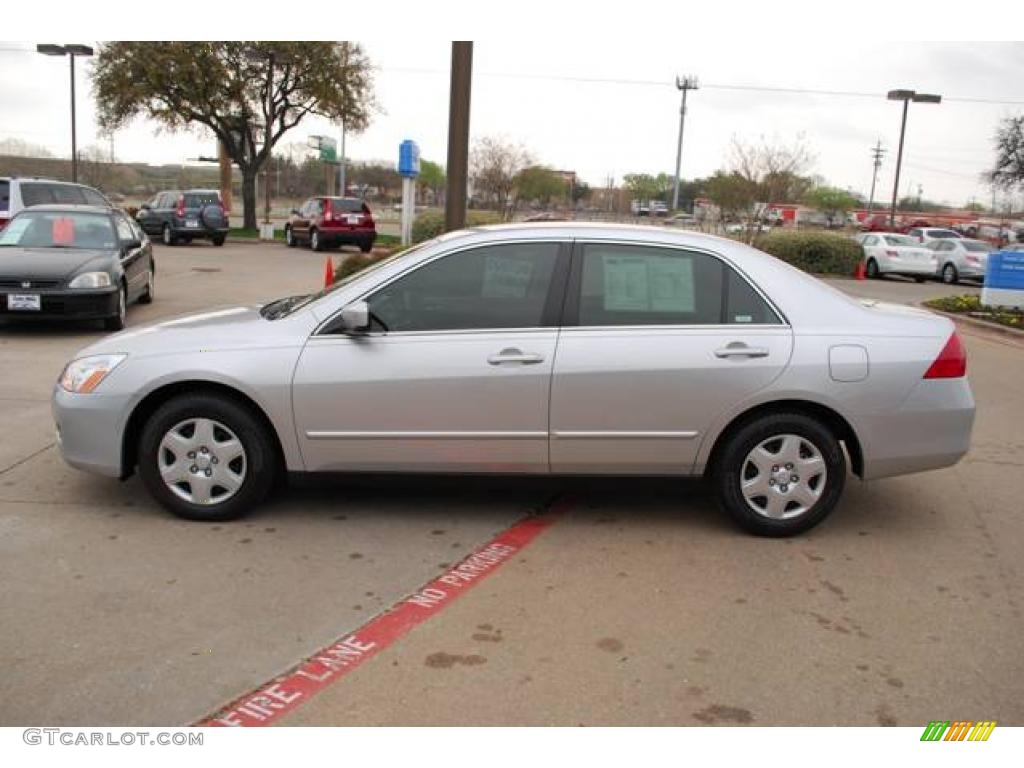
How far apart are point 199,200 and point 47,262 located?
59.1ft

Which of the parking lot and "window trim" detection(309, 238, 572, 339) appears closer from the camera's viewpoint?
the parking lot

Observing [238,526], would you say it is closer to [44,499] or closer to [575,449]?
[44,499]

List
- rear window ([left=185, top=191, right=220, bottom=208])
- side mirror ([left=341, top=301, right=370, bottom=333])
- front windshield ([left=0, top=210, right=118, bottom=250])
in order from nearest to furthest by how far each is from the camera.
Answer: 1. side mirror ([left=341, top=301, right=370, bottom=333])
2. front windshield ([left=0, top=210, right=118, bottom=250])
3. rear window ([left=185, top=191, right=220, bottom=208])

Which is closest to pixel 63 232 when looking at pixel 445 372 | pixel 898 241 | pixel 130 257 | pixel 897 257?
pixel 130 257

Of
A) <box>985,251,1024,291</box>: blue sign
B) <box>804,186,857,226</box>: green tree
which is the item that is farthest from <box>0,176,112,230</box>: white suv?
<box>804,186,857,226</box>: green tree

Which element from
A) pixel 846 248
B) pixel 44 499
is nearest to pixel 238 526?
pixel 44 499

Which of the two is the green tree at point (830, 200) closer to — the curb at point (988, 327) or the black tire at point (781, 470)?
the curb at point (988, 327)

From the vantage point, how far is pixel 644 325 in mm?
4684

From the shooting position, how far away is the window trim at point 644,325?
4672 millimetres

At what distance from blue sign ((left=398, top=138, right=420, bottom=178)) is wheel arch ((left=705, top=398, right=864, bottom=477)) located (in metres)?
19.5

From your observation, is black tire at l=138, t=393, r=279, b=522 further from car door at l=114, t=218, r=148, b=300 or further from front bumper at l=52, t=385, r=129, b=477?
car door at l=114, t=218, r=148, b=300

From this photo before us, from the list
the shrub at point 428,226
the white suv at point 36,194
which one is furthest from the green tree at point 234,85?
the white suv at point 36,194

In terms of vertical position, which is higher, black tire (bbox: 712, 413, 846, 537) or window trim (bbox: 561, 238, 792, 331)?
window trim (bbox: 561, 238, 792, 331)
